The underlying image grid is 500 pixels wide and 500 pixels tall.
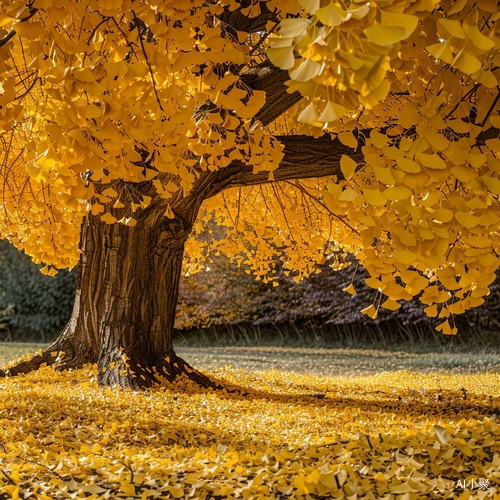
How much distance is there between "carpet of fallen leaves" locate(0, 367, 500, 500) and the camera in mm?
2072

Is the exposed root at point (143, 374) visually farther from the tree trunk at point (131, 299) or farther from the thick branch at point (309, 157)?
the thick branch at point (309, 157)

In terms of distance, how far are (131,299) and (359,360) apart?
7.07m

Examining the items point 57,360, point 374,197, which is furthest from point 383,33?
point 57,360

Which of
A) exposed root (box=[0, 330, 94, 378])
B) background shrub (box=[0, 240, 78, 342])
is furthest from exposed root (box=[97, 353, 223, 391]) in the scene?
background shrub (box=[0, 240, 78, 342])

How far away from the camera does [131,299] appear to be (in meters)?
4.86

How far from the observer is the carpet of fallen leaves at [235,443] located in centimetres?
207

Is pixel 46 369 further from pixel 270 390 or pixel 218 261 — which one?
pixel 218 261

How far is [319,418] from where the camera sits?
3.94 m

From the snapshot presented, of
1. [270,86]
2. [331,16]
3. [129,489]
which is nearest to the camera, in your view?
[331,16]

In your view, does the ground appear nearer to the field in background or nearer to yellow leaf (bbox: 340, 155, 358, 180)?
yellow leaf (bbox: 340, 155, 358, 180)

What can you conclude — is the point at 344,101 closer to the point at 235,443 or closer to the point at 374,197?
the point at 374,197

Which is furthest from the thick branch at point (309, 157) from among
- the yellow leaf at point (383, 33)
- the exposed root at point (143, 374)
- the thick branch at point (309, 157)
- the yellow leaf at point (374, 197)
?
the yellow leaf at point (383, 33)

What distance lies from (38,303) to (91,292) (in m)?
12.8

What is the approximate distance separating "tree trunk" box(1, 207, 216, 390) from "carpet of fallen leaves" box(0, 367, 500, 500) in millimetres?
257
